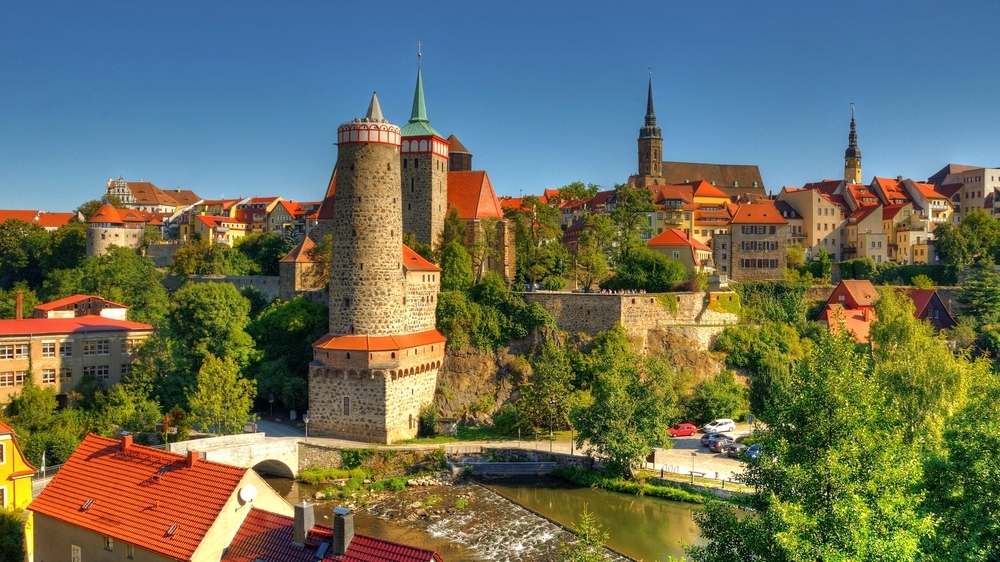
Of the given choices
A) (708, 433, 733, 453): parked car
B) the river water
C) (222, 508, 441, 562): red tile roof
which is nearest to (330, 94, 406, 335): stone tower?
the river water

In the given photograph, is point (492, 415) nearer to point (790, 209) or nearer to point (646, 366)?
point (646, 366)

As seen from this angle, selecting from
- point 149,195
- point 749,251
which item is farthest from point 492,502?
point 149,195

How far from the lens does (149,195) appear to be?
101938 mm

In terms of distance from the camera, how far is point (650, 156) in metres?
82.6

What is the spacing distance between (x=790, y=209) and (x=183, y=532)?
183 feet

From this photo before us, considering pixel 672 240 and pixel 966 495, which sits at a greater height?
pixel 672 240

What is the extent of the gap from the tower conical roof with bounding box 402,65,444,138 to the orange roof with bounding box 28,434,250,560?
1177 inches

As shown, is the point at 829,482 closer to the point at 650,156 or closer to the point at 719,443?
the point at 719,443

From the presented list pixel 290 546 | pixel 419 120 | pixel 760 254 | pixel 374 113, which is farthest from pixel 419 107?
pixel 290 546

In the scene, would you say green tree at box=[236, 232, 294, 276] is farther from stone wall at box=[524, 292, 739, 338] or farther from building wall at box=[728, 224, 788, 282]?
building wall at box=[728, 224, 788, 282]

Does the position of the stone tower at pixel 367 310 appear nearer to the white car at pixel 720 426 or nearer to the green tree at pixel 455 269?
the green tree at pixel 455 269

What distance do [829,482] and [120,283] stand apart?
50.5 m

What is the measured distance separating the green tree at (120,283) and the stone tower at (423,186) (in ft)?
50.3

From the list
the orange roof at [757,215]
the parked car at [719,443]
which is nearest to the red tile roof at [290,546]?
the parked car at [719,443]
